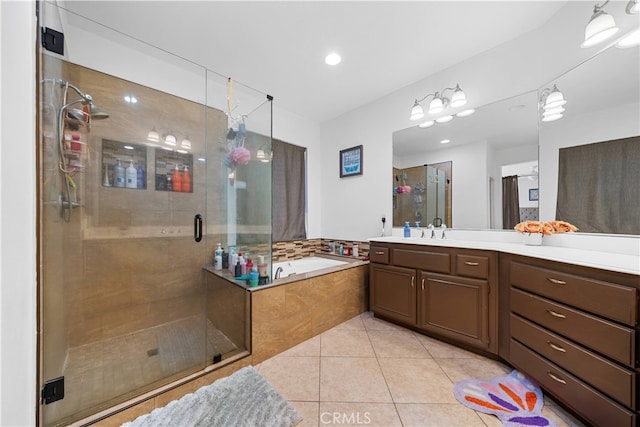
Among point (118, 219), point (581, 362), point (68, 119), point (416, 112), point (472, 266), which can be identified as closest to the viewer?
point (581, 362)

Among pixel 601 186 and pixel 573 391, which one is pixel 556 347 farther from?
pixel 601 186

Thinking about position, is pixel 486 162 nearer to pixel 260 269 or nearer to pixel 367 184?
pixel 367 184

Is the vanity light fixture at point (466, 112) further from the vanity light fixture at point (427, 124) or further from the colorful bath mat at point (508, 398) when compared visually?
the colorful bath mat at point (508, 398)

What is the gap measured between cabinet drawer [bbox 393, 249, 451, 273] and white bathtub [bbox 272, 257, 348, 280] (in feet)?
2.83

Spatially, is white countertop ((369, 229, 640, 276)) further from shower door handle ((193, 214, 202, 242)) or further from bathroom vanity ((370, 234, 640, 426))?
shower door handle ((193, 214, 202, 242))

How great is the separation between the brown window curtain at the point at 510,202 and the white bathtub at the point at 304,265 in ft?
5.65

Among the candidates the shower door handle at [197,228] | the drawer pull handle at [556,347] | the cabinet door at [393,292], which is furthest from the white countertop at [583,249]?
the shower door handle at [197,228]

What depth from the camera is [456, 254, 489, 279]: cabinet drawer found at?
177 cm

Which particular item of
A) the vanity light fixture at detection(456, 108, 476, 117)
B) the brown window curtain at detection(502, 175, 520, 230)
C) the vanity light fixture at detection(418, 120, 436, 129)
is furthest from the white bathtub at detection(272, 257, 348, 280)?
the vanity light fixture at detection(456, 108, 476, 117)

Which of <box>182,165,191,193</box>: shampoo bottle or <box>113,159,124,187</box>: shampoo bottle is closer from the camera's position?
<box>113,159,124,187</box>: shampoo bottle

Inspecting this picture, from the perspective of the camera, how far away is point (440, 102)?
241 centimetres

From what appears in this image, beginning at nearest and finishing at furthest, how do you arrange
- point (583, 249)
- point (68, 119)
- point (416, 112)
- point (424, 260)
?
point (68, 119), point (583, 249), point (424, 260), point (416, 112)

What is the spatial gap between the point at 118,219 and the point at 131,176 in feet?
1.26

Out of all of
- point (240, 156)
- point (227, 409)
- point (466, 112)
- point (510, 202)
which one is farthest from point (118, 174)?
point (510, 202)
